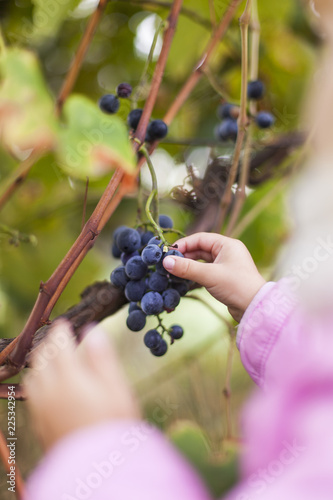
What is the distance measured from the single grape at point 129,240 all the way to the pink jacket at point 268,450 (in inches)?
5.9

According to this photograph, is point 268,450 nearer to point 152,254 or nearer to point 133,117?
point 152,254

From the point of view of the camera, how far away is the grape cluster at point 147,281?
17.6 inches

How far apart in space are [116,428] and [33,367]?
3.7 inches

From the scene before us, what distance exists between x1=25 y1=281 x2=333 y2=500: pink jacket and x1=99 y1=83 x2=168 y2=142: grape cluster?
23cm

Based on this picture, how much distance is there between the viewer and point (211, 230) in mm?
700

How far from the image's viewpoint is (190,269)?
17.3 inches

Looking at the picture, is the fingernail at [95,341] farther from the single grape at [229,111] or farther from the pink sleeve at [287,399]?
the single grape at [229,111]

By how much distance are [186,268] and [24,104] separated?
0.67 ft

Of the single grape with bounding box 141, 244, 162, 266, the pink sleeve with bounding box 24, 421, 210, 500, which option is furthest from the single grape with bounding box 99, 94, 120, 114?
the pink sleeve with bounding box 24, 421, 210, 500

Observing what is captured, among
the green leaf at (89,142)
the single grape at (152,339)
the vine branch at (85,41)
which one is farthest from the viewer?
the vine branch at (85,41)

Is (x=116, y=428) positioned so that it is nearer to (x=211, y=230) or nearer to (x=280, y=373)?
(x=280, y=373)

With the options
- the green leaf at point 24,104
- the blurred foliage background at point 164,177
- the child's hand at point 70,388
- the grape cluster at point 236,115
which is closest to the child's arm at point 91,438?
the child's hand at point 70,388

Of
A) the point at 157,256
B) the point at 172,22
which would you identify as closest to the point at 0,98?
the point at 157,256

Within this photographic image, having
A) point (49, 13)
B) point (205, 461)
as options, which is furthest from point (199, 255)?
point (49, 13)
